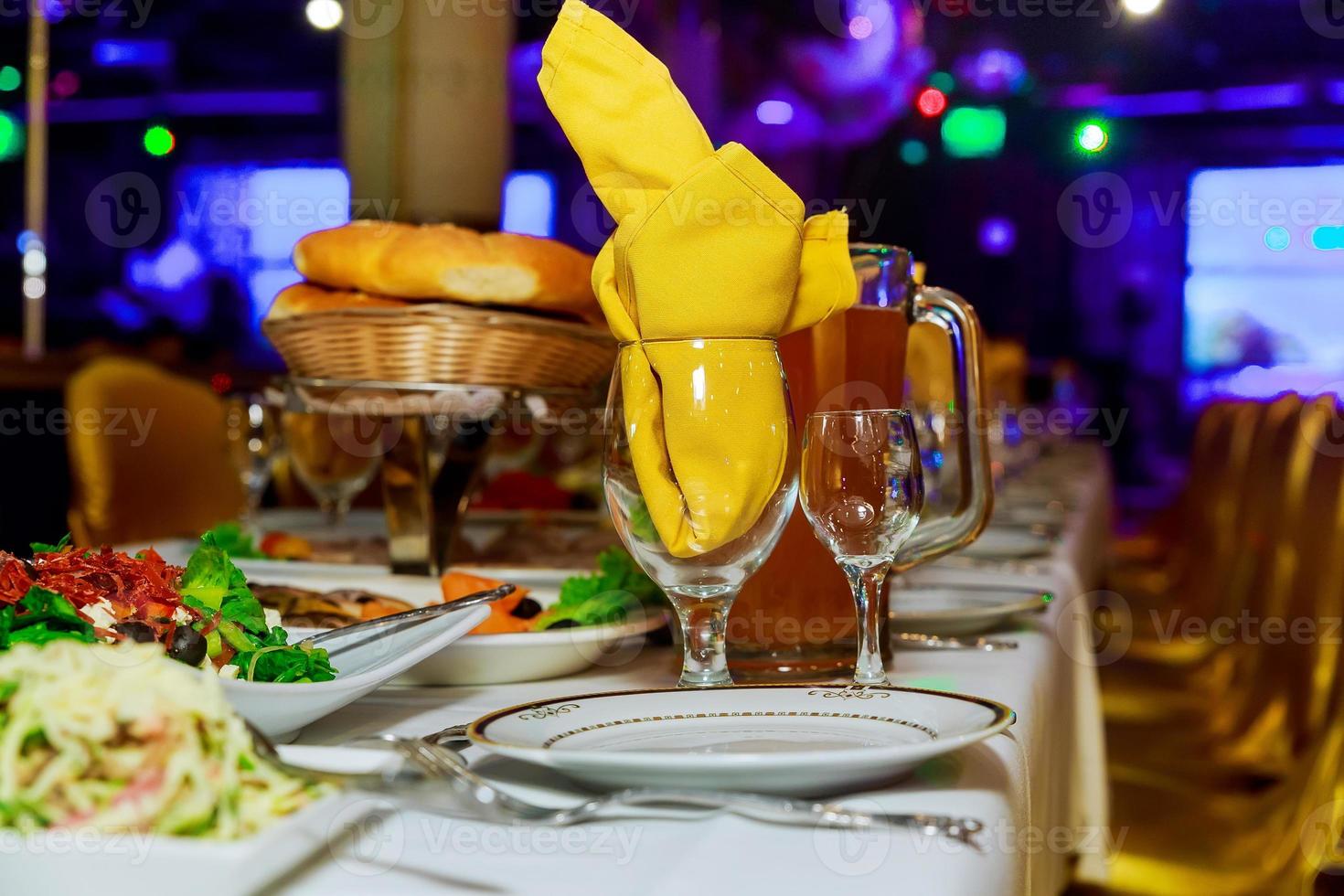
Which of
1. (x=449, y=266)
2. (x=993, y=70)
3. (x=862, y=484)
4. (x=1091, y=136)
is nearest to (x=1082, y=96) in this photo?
(x=1091, y=136)

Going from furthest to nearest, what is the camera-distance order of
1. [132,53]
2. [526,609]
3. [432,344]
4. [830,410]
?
[132,53]
[432,344]
[526,609]
[830,410]

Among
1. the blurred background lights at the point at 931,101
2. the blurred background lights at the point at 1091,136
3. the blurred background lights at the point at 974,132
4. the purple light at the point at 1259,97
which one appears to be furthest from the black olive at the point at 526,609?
the purple light at the point at 1259,97

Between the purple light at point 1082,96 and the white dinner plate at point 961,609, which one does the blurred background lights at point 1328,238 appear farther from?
the white dinner plate at point 961,609

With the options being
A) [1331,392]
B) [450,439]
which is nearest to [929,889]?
[450,439]

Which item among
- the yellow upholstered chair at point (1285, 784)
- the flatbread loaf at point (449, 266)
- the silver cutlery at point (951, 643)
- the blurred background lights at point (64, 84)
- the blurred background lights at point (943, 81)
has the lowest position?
the yellow upholstered chair at point (1285, 784)

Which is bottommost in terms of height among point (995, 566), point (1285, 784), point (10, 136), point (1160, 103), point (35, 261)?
point (1285, 784)

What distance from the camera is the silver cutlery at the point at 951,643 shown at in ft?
3.11

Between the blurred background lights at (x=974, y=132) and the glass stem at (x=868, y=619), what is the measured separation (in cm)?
964

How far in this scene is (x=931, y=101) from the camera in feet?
31.2

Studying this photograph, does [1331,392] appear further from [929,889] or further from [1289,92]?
[1289,92]

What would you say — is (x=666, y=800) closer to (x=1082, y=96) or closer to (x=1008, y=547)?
(x=1008, y=547)

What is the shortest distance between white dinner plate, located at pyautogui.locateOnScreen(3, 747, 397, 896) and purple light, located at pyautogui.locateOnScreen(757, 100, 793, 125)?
8.24 meters

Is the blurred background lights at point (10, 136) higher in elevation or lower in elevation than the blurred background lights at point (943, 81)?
lower

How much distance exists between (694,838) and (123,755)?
0.20m
